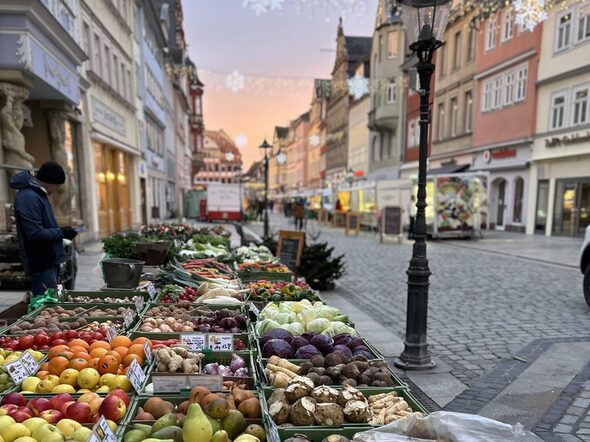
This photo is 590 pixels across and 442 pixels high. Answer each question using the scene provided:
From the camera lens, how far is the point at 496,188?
24.3m

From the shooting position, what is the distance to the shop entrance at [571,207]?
Result: 18.3m

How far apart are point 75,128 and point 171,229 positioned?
22.0ft

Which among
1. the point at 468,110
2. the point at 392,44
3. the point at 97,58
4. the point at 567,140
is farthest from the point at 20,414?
the point at 392,44

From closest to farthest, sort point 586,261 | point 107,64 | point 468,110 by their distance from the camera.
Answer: point 586,261 → point 107,64 → point 468,110

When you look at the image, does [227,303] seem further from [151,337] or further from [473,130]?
[473,130]

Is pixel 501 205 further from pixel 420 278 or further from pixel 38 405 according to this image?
pixel 38 405

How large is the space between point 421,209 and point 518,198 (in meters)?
20.8

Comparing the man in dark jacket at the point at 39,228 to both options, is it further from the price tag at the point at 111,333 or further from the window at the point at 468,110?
the window at the point at 468,110

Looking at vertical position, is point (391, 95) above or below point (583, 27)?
above

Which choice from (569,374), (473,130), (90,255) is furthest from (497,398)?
(473,130)

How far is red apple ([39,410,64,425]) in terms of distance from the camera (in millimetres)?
2006

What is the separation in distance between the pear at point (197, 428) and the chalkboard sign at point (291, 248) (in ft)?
21.7

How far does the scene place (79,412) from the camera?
205 cm

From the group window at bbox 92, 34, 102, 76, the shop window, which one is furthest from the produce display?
the shop window
